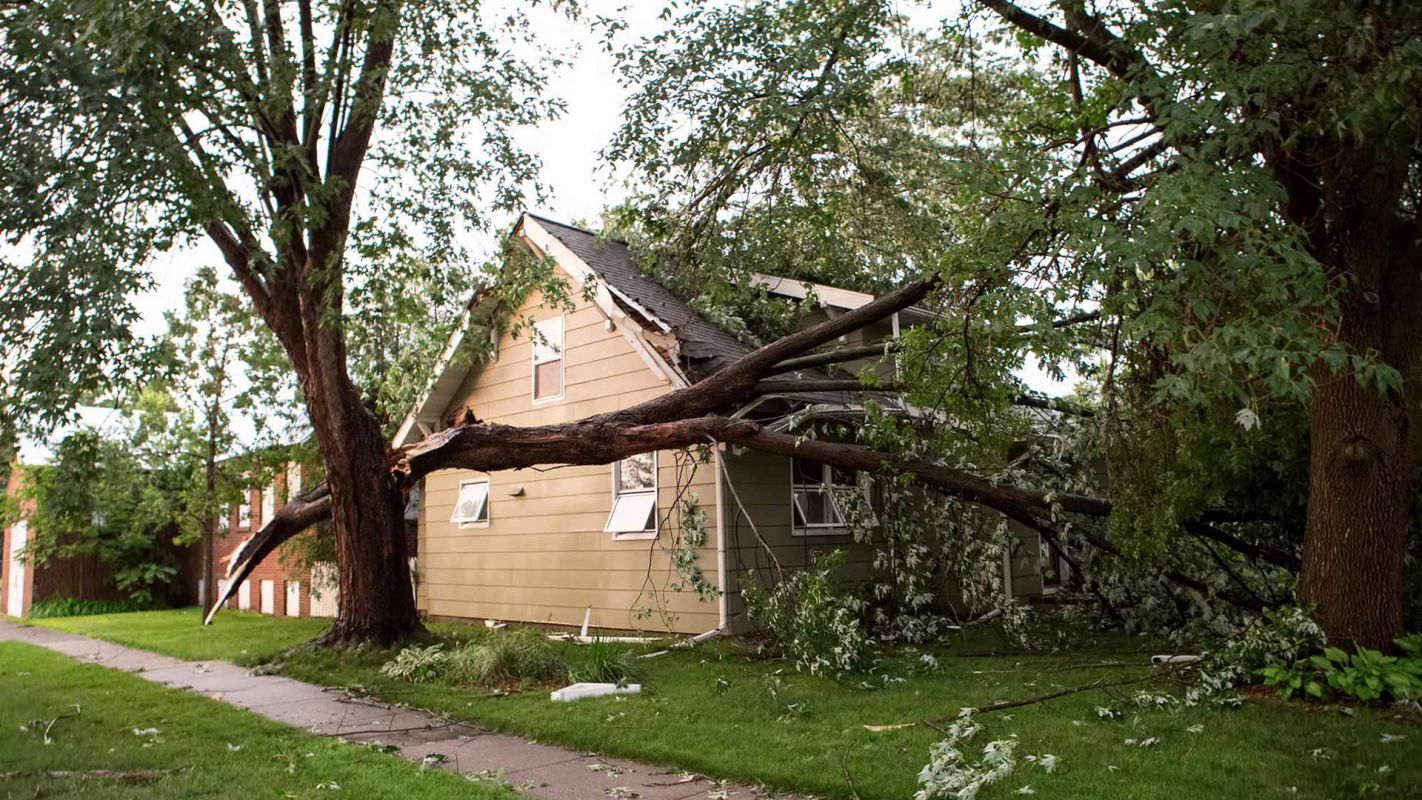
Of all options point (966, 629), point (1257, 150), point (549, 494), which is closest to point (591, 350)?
point (549, 494)

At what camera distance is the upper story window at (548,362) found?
49.9 feet

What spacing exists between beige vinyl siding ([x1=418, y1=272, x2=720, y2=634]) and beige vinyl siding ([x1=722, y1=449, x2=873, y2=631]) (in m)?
0.29

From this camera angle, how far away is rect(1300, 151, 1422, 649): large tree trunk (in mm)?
7336

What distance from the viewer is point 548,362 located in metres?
15.4

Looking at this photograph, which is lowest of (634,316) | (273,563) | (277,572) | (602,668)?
(602,668)

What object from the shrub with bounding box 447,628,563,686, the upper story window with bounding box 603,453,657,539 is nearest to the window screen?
the upper story window with bounding box 603,453,657,539

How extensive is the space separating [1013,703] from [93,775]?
21.3ft

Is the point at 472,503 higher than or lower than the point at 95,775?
higher

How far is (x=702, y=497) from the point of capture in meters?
12.7

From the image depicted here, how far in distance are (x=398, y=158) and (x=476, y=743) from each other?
24.1 feet

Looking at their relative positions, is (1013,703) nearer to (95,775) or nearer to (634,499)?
(95,775)

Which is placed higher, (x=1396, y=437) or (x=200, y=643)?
(x=1396, y=437)

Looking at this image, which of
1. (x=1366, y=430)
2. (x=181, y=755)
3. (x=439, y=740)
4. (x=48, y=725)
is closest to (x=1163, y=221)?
(x=1366, y=430)

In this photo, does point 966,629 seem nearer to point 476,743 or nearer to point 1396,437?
point 1396,437
